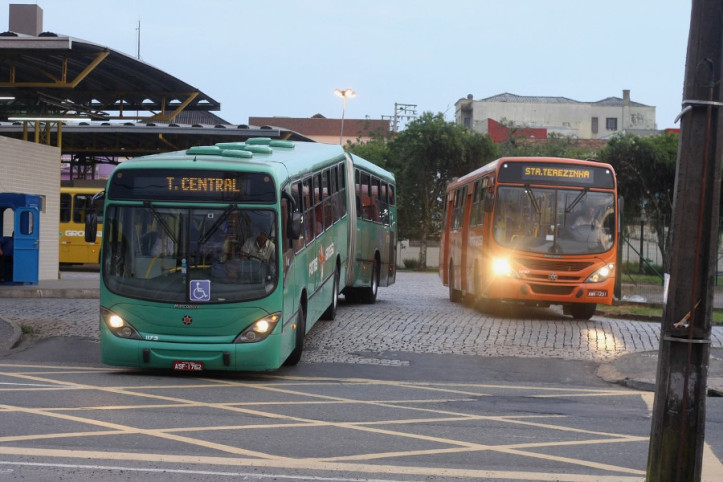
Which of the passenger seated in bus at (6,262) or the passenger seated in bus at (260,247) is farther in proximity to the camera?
the passenger seated in bus at (6,262)

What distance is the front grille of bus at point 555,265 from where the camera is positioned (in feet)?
66.3

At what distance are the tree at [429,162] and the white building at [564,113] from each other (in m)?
32.3

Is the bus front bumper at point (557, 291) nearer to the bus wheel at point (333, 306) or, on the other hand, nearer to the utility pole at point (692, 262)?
the bus wheel at point (333, 306)

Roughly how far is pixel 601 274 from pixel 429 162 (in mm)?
39880

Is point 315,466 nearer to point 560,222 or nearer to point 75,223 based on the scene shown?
point 560,222

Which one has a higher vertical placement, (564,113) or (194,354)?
(564,113)

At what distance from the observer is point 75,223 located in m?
41.9

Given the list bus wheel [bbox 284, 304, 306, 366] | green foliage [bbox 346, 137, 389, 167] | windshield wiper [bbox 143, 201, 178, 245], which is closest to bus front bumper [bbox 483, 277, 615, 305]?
bus wheel [bbox 284, 304, 306, 366]

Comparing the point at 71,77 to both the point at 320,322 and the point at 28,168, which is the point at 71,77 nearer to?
the point at 28,168

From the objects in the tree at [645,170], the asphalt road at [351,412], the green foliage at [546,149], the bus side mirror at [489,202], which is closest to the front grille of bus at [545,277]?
the bus side mirror at [489,202]

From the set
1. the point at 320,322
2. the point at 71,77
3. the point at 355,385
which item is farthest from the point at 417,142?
the point at 355,385

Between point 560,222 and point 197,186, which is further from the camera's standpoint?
point 560,222

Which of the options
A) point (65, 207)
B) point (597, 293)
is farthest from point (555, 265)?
point (65, 207)

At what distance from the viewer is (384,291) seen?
100 ft
